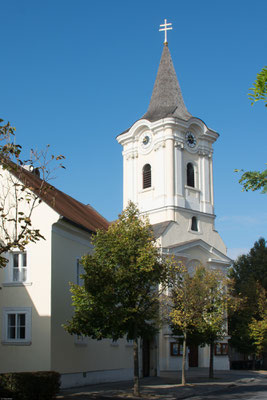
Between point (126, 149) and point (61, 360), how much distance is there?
30186 mm

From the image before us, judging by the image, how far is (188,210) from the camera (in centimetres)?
4769

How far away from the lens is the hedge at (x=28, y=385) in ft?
56.9

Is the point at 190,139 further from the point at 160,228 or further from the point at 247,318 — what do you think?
the point at 247,318

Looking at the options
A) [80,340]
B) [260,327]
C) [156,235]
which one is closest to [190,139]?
[156,235]

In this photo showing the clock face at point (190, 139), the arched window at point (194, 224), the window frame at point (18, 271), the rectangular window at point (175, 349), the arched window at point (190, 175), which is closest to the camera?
the window frame at point (18, 271)

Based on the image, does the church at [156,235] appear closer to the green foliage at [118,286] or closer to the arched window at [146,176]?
the arched window at [146,176]

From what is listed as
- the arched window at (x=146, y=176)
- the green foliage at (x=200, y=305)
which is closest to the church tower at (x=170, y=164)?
the arched window at (x=146, y=176)

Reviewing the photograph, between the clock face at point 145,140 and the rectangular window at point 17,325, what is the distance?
1112 inches

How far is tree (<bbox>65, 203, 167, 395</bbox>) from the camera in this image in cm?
2202

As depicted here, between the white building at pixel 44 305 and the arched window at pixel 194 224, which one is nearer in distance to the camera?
the white building at pixel 44 305

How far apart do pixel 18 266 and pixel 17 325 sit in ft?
8.40

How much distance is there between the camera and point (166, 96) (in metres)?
52.0

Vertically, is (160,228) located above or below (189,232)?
above

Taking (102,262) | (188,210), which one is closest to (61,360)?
(102,262)
